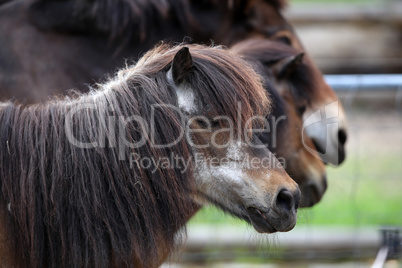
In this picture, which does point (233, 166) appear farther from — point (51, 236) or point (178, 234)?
point (51, 236)

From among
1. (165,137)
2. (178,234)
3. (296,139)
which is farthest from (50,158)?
(296,139)

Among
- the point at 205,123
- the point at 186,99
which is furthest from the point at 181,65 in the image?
the point at 205,123

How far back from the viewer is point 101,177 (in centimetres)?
215

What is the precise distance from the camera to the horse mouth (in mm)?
2180

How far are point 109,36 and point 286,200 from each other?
2.03 meters

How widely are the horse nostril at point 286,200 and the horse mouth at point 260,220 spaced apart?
80 millimetres

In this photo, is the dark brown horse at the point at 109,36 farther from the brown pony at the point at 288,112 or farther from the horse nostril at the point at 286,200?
the horse nostril at the point at 286,200

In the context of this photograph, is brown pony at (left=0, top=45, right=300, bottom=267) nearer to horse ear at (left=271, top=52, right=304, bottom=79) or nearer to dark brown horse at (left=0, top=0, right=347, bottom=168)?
horse ear at (left=271, top=52, right=304, bottom=79)

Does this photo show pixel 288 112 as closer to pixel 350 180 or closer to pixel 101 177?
pixel 101 177

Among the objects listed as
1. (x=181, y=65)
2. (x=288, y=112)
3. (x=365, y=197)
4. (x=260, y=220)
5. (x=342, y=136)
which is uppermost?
(x=181, y=65)

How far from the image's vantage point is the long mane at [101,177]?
2.12m

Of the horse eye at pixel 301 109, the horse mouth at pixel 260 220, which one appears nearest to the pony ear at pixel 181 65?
the horse mouth at pixel 260 220

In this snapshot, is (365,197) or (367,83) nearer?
(367,83)

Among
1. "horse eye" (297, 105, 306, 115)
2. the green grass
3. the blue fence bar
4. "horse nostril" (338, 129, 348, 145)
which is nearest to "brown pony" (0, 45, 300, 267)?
"horse eye" (297, 105, 306, 115)
